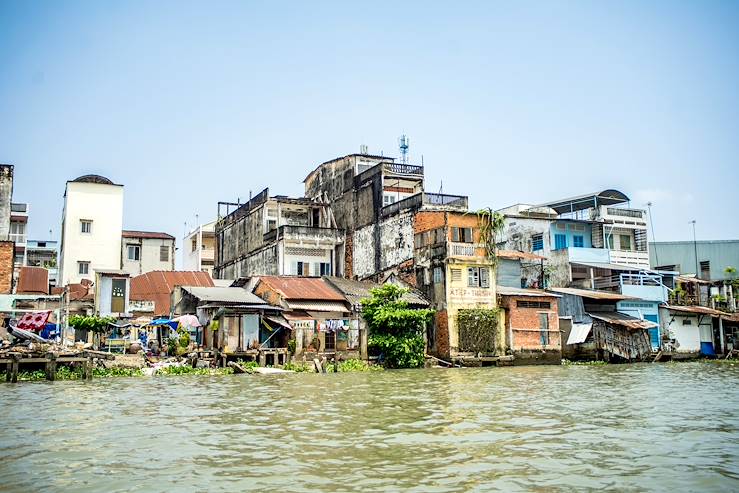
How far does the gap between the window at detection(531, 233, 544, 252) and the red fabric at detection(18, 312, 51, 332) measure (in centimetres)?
3096

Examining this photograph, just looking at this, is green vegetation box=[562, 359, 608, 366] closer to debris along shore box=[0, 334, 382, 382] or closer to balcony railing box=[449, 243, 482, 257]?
balcony railing box=[449, 243, 482, 257]

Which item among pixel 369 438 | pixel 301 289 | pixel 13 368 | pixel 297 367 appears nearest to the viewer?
pixel 369 438

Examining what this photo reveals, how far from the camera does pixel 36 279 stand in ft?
150

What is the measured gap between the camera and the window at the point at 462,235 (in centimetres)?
3916

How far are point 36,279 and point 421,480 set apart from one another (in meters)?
42.1

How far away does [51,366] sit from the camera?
1023 inches

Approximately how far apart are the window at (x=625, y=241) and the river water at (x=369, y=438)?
87.1 ft

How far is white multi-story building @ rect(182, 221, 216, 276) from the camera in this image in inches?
2362

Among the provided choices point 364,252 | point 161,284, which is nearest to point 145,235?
point 161,284

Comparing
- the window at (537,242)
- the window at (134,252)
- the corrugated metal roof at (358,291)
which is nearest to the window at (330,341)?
the corrugated metal roof at (358,291)

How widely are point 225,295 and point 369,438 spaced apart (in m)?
24.8

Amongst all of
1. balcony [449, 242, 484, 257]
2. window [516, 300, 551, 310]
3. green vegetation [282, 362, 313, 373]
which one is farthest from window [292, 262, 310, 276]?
window [516, 300, 551, 310]

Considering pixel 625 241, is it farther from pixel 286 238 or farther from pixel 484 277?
pixel 286 238

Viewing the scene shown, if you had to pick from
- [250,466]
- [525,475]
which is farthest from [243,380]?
[525,475]
